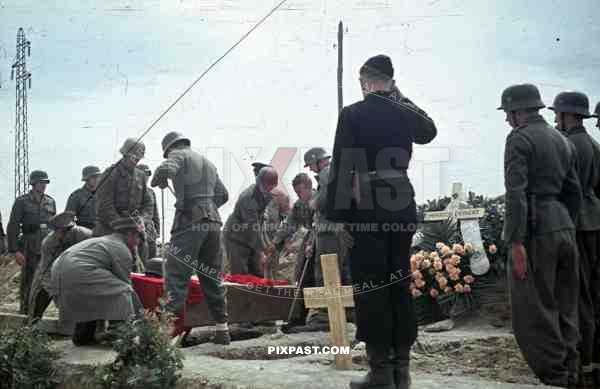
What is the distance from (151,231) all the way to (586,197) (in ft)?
16.0

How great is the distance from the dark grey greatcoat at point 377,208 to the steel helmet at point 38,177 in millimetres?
7259

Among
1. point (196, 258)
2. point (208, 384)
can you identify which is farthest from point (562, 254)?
point (196, 258)

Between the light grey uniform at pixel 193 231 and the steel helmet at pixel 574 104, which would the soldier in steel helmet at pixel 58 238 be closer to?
the light grey uniform at pixel 193 231

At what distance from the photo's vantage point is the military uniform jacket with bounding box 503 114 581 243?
18.0 feet

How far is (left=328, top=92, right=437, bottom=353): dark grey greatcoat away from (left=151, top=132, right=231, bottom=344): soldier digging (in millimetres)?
2452

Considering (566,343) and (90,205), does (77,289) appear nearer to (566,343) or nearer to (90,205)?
(90,205)

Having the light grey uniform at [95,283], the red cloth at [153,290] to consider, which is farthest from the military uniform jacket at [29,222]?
the light grey uniform at [95,283]

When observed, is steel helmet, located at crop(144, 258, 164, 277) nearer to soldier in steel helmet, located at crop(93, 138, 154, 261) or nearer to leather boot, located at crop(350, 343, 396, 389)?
soldier in steel helmet, located at crop(93, 138, 154, 261)

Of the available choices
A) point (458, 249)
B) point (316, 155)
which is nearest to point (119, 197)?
point (316, 155)

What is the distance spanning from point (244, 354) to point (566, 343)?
2.72 metres

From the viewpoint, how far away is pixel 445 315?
8586 mm

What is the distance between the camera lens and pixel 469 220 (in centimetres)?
873

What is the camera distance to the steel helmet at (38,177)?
11.0 m

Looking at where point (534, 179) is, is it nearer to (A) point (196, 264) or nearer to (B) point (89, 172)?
(A) point (196, 264)
